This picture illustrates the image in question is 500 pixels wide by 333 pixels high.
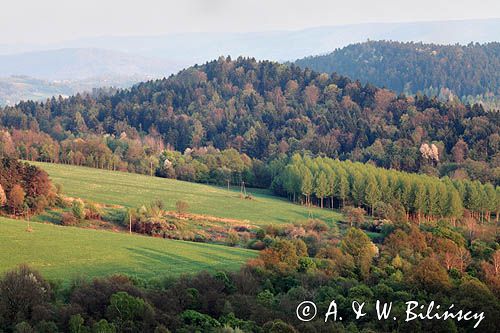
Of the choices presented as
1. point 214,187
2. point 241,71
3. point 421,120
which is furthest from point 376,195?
point 241,71

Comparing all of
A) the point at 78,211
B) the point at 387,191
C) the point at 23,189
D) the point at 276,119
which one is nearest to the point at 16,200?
the point at 23,189

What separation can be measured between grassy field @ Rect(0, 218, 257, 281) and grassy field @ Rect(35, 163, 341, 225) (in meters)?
16.5

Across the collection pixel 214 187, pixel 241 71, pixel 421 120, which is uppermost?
pixel 241 71

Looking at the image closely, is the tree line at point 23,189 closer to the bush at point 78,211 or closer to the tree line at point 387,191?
the bush at point 78,211

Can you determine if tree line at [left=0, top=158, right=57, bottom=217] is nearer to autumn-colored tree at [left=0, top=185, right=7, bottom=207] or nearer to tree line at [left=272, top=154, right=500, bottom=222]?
autumn-colored tree at [left=0, top=185, right=7, bottom=207]

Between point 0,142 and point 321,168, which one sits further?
point 0,142

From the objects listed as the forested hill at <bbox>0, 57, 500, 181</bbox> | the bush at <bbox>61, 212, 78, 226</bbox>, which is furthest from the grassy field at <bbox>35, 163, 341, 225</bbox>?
the forested hill at <bbox>0, 57, 500, 181</bbox>

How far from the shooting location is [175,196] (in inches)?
2726

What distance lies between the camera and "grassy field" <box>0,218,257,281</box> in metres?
34.3

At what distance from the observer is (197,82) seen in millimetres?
155250

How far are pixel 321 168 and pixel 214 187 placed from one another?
13406mm

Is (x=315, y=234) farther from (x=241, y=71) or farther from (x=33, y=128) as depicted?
(x=241, y=71)

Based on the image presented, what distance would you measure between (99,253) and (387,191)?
39530mm

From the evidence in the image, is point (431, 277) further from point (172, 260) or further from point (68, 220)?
point (68, 220)
